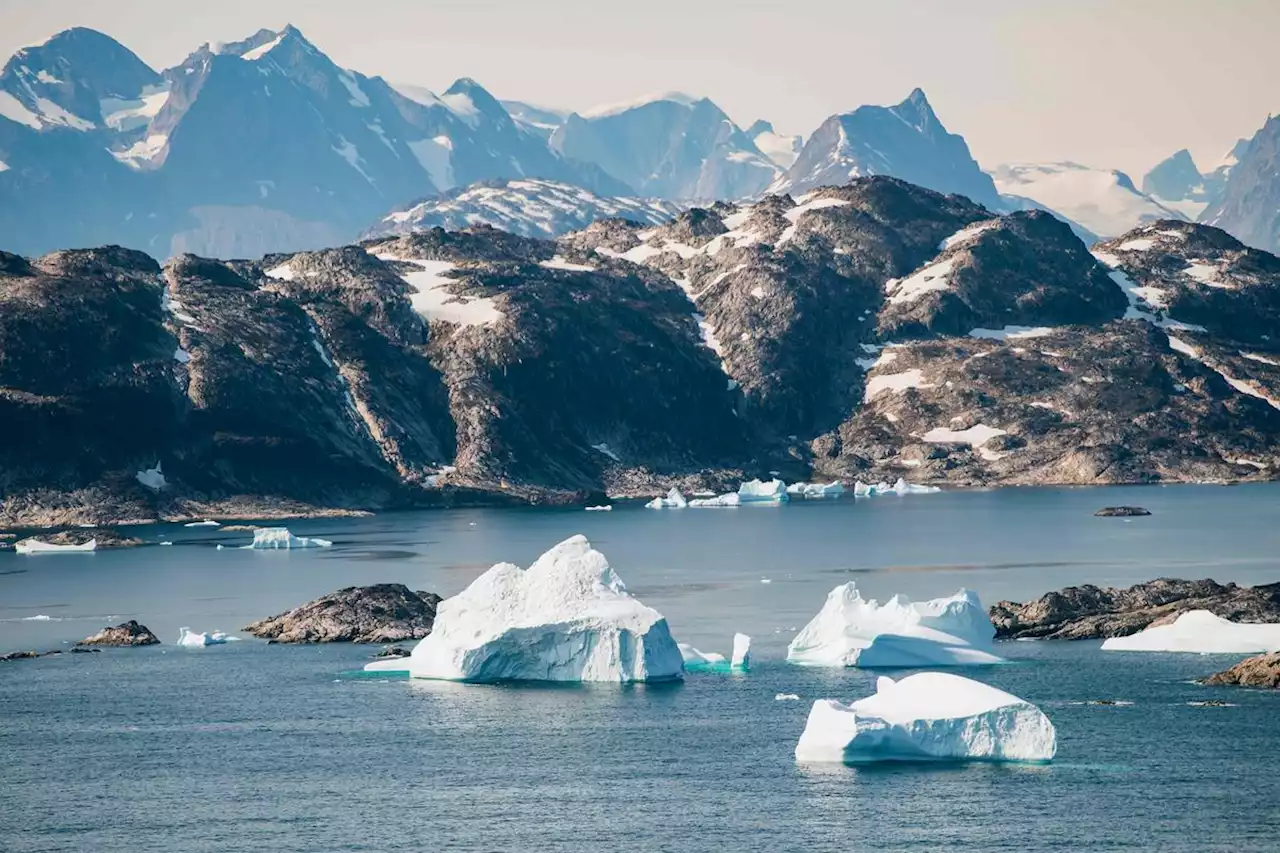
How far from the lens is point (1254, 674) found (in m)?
105

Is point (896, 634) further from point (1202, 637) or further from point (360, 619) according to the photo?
point (360, 619)

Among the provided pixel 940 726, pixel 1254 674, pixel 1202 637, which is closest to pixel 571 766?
pixel 940 726

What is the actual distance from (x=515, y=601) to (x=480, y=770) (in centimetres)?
2068

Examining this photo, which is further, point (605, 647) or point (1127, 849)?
point (605, 647)

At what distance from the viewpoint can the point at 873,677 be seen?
112 m

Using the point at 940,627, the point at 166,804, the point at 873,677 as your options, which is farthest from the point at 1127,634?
the point at 166,804

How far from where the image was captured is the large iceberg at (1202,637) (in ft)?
384

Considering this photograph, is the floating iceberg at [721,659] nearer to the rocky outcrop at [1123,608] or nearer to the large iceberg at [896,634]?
the large iceberg at [896,634]

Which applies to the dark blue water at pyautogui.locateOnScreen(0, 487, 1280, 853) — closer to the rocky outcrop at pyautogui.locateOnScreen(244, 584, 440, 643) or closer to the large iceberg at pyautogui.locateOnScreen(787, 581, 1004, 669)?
the large iceberg at pyautogui.locateOnScreen(787, 581, 1004, 669)

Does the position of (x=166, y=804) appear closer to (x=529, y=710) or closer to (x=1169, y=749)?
(x=529, y=710)

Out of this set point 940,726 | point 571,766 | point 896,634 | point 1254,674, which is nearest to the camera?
point 940,726

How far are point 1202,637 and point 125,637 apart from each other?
250 feet

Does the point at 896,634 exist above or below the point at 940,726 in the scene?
above

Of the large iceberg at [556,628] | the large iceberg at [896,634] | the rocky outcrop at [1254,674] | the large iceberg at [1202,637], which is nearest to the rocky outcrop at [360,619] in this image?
the large iceberg at [556,628]
